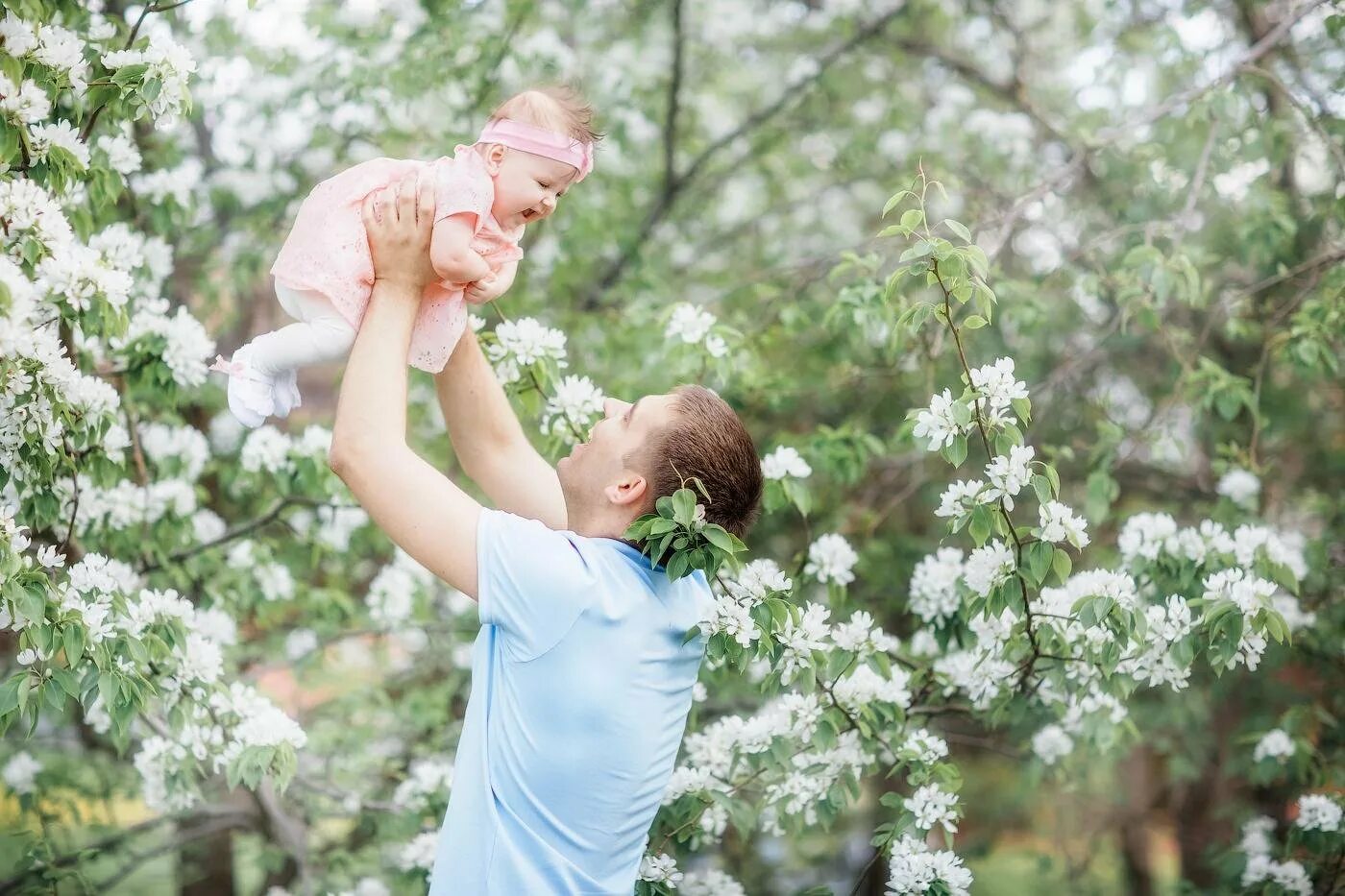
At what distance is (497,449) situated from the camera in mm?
2861

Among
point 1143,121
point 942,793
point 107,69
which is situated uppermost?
point 1143,121

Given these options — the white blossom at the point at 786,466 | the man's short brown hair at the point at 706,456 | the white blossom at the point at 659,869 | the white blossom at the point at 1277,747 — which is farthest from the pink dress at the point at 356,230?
the white blossom at the point at 1277,747

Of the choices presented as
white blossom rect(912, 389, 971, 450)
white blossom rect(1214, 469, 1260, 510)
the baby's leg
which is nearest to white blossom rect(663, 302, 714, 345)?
white blossom rect(912, 389, 971, 450)

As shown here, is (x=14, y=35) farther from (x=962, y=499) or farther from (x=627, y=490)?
(x=962, y=499)

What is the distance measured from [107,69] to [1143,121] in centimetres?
283

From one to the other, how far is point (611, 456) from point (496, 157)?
64cm

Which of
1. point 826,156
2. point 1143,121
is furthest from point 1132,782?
point 1143,121

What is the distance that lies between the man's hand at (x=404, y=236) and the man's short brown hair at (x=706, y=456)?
0.56m

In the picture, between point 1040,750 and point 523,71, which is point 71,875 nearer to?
point 1040,750

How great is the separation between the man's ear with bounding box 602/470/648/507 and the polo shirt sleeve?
0.22 metres

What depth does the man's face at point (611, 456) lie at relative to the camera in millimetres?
2465

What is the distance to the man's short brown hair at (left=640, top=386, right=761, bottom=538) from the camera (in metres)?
2.42

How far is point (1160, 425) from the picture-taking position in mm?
3965

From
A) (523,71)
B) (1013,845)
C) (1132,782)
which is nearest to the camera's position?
(523,71)
